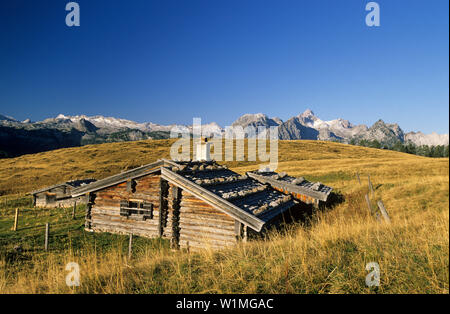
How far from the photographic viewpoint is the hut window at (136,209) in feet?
43.1

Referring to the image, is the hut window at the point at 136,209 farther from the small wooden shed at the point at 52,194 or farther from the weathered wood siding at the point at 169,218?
the small wooden shed at the point at 52,194

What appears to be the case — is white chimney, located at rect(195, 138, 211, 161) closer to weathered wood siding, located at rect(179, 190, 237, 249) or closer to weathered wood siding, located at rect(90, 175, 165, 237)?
weathered wood siding, located at rect(90, 175, 165, 237)

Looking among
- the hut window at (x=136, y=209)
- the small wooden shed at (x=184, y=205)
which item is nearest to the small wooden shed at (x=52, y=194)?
the small wooden shed at (x=184, y=205)

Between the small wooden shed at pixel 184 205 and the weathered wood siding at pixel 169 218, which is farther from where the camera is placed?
the weathered wood siding at pixel 169 218

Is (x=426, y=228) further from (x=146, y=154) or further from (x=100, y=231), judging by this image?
(x=146, y=154)

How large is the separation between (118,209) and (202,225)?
19.9 ft

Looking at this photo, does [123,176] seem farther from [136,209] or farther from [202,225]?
[202,225]

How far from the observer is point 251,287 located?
356 cm

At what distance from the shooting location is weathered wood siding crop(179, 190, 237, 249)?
10.3 m

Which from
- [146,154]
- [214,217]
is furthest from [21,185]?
[214,217]

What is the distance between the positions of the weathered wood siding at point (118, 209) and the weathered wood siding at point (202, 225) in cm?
181

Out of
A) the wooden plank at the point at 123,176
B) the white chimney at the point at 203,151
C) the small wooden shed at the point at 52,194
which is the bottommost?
the small wooden shed at the point at 52,194

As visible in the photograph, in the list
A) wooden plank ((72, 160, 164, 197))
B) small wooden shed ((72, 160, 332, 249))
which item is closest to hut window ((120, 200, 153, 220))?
small wooden shed ((72, 160, 332, 249))

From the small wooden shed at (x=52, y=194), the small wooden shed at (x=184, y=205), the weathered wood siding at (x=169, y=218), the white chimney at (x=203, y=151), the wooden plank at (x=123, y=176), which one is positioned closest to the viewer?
the small wooden shed at (x=184, y=205)
